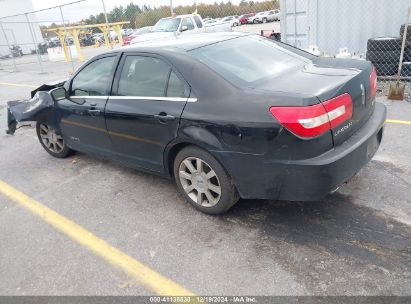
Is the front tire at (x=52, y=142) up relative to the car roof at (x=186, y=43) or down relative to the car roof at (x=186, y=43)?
down

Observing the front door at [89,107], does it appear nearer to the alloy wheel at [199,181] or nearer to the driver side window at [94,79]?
the driver side window at [94,79]

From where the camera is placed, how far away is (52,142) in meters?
5.30

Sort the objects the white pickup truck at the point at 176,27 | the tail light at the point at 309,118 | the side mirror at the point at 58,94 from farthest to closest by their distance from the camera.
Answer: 1. the white pickup truck at the point at 176,27
2. the side mirror at the point at 58,94
3. the tail light at the point at 309,118

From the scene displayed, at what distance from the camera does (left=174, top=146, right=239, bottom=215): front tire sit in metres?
3.17

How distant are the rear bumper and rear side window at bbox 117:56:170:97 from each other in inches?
38.6

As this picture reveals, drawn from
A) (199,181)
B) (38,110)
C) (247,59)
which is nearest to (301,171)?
(199,181)

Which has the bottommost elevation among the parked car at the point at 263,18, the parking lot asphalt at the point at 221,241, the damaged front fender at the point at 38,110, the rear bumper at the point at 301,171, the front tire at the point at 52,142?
the parked car at the point at 263,18

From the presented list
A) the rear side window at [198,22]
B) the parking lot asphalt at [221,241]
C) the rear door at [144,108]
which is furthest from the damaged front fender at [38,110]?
the rear side window at [198,22]

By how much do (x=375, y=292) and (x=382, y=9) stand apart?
7328mm

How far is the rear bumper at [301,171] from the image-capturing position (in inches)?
105

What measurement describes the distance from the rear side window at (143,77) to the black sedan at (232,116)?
0.4 inches

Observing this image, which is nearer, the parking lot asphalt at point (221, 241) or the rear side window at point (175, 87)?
the parking lot asphalt at point (221, 241)

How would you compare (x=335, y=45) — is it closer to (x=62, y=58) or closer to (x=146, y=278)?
(x=146, y=278)

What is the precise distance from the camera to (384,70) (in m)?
7.45
